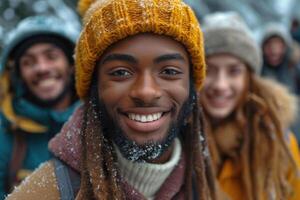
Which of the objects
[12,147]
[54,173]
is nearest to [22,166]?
[12,147]

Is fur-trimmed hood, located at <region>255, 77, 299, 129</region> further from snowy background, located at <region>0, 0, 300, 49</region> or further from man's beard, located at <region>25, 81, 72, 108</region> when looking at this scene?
man's beard, located at <region>25, 81, 72, 108</region>

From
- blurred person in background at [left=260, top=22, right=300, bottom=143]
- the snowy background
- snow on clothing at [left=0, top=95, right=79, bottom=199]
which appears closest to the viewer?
snow on clothing at [left=0, top=95, right=79, bottom=199]

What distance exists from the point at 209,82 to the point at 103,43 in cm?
129

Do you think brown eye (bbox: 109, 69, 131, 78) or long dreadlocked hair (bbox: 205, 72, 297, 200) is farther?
long dreadlocked hair (bbox: 205, 72, 297, 200)

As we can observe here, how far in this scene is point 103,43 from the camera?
1831 millimetres

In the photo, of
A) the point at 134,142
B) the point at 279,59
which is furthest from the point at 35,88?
the point at 279,59

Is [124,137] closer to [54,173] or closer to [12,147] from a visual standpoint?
[54,173]

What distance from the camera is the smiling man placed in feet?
5.98

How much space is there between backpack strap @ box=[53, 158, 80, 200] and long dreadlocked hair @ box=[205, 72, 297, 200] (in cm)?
107

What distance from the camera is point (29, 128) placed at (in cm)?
306

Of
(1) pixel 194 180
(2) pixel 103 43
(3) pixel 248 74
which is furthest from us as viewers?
(3) pixel 248 74

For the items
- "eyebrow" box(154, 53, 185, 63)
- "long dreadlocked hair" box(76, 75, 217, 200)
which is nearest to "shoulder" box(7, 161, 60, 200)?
"long dreadlocked hair" box(76, 75, 217, 200)

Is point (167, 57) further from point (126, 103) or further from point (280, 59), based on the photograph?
point (280, 59)

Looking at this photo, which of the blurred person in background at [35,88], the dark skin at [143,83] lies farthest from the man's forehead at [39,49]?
the dark skin at [143,83]
